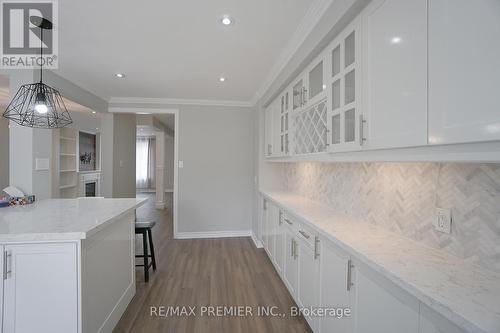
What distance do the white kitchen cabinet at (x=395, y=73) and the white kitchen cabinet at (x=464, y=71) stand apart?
38 millimetres

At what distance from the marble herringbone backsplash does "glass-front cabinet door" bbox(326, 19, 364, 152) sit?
1.31ft

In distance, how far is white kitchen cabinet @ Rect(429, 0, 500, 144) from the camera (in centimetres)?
71

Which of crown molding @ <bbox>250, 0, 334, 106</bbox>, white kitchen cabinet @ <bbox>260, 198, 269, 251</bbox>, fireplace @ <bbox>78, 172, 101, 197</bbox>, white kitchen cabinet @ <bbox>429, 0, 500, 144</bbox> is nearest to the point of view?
white kitchen cabinet @ <bbox>429, 0, 500, 144</bbox>

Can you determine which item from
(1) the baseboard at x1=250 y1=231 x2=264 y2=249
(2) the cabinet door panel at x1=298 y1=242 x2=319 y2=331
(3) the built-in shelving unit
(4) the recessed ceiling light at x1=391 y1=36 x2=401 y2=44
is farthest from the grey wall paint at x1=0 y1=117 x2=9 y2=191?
(4) the recessed ceiling light at x1=391 y1=36 x2=401 y2=44

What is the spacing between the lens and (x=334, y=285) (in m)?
1.47

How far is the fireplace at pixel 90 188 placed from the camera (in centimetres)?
687

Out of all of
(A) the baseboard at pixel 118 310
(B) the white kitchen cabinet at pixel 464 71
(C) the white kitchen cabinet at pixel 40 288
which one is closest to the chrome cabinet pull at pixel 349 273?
(B) the white kitchen cabinet at pixel 464 71

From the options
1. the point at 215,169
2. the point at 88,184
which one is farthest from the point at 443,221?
the point at 88,184

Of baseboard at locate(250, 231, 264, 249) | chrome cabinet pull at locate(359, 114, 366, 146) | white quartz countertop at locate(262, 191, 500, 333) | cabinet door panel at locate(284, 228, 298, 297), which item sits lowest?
baseboard at locate(250, 231, 264, 249)

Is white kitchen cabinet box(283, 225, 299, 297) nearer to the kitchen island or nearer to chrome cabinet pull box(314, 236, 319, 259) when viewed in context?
chrome cabinet pull box(314, 236, 319, 259)

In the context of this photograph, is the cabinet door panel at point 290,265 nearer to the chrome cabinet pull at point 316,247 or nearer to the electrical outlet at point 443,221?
the chrome cabinet pull at point 316,247

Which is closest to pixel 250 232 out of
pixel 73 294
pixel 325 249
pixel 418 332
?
pixel 325 249

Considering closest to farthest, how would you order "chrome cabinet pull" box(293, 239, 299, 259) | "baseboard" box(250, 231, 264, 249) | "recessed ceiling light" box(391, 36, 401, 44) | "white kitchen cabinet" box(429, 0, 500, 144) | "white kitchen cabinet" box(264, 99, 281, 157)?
"white kitchen cabinet" box(429, 0, 500, 144) → "recessed ceiling light" box(391, 36, 401, 44) → "chrome cabinet pull" box(293, 239, 299, 259) → "white kitchen cabinet" box(264, 99, 281, 157) → "baseboard" box(250, 231, 264, 249)

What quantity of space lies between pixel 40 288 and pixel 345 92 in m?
2.17
